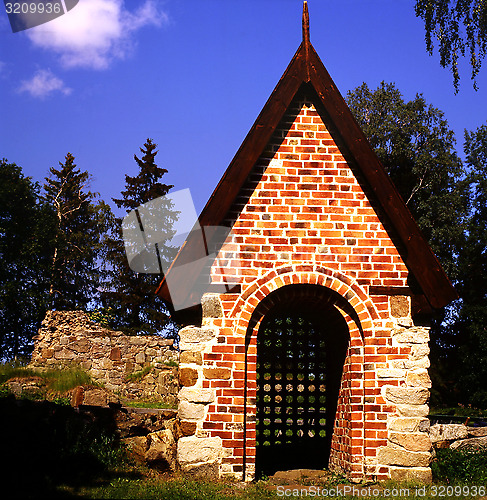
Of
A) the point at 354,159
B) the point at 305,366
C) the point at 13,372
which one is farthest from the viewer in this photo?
the point at 13,372

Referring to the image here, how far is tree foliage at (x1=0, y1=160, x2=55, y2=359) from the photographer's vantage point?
91.5ft

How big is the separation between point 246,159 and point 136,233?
77.3 feet

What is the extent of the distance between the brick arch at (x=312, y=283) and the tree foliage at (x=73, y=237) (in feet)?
82.9

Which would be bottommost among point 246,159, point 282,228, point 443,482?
point 443,482

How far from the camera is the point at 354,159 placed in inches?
258

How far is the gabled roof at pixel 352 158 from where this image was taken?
6.17 meters

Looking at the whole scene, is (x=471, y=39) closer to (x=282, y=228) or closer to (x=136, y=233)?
(x=282, y=228)

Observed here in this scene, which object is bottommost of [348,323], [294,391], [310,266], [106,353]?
[294,391]

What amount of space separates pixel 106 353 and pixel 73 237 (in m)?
14.9

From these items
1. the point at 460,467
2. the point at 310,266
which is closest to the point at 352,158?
the point at 310,266

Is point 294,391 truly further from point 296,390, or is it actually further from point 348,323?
point 348,323

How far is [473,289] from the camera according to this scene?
2267 centimetres

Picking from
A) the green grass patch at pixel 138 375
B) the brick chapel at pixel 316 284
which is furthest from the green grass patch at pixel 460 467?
the green grass patch at pixel 138 375

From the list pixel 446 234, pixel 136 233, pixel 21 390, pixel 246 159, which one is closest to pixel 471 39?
pixel 246 159
